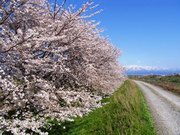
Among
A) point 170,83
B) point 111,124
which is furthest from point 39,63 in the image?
point 170,83

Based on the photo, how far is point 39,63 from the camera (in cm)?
979

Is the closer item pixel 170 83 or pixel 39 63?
pixel 39 63

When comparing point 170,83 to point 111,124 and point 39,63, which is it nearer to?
point 111,124

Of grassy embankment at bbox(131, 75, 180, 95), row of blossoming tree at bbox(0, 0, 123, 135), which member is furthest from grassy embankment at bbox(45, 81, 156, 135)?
grassy embankment at bbox(131, 75, 180, 95)

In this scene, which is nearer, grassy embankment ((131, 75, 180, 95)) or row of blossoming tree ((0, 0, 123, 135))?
row of blossoming tree ((0, 0, 123, 135))

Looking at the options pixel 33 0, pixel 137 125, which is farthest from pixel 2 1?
pixel 137 125

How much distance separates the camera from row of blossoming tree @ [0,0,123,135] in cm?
944

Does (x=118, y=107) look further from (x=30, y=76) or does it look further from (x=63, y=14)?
(x=30, y=76)

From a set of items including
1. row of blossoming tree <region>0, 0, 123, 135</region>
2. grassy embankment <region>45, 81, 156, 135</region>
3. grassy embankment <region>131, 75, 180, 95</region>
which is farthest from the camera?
grassy embankment <region>131, 75, 180, 95</region>

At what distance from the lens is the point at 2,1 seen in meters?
9.48

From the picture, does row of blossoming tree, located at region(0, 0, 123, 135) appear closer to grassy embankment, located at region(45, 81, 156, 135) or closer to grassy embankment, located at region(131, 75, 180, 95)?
grassy embankment, located at region(45, 81, 156, 135)

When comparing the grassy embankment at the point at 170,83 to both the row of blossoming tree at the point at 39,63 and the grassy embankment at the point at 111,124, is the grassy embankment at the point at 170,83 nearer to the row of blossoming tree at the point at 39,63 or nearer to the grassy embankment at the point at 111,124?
the grassy embankment at the point at 111,124

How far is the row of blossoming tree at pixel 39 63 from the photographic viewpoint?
944cm

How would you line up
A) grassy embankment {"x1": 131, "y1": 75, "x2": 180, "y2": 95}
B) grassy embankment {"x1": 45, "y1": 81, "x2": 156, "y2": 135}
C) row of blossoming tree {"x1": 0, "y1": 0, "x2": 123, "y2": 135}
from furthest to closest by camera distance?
grassy embankment {"x1": 131, "y1": 75, "x2": 180, "y2": 95}, grassy embankment {"x1": 45, "y1": 81, "x2": 156, "y2": 135}, row of blossoming tree {"x1": 0, "y1": 0, "x2": 123, "y2": 135}
